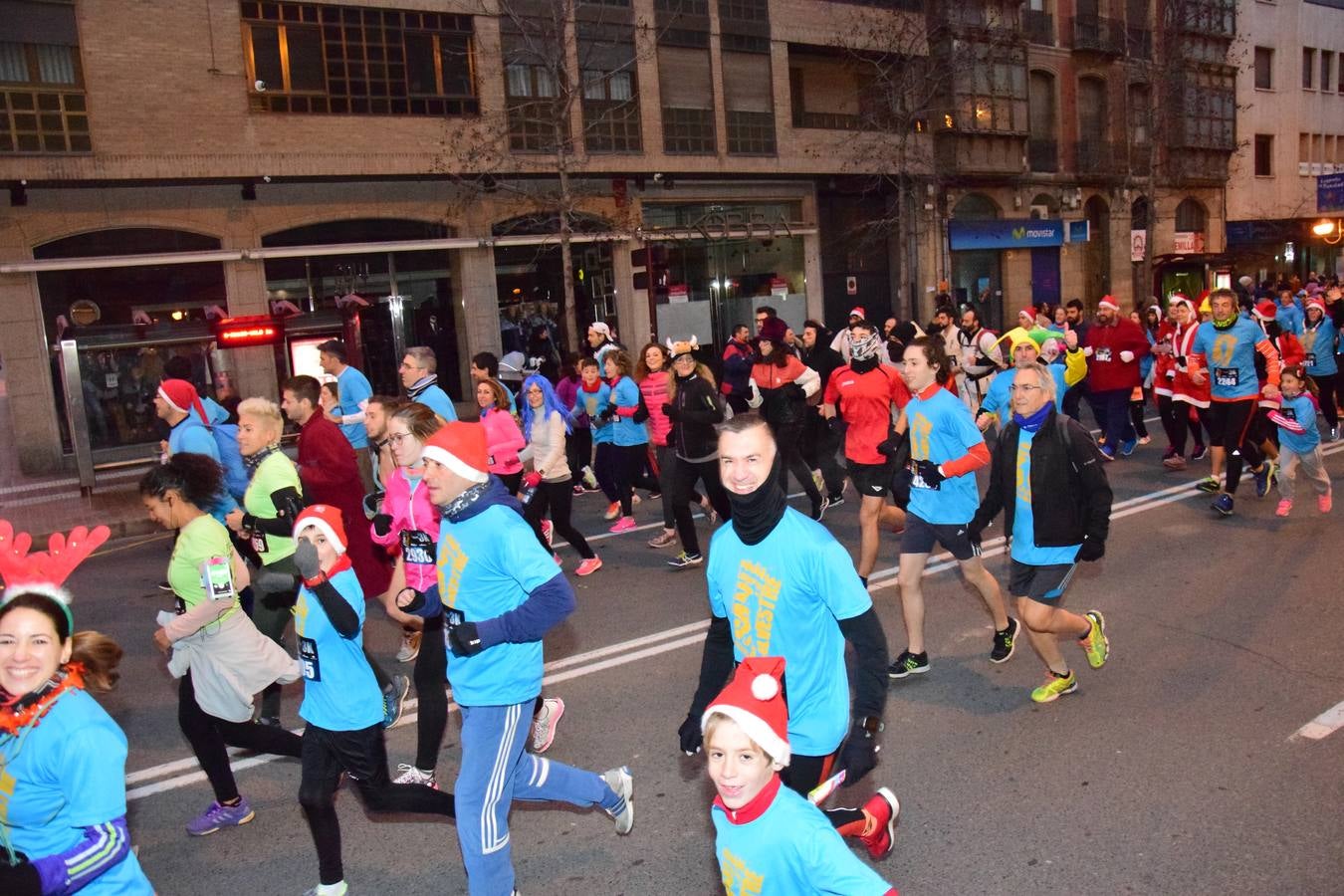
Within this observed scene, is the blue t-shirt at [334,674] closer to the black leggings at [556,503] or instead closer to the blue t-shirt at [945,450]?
the blue t-shirt at [945,450]

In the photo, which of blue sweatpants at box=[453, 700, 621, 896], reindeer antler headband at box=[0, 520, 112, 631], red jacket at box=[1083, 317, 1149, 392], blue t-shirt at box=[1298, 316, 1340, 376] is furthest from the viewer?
blue t-shirt at box=[1298, 316, 1340, 376]

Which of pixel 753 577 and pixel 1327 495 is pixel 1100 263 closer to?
pixel 1327 495

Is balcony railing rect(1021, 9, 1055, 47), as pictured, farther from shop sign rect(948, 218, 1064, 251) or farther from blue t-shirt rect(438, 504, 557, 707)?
blue t-shirt rect(438, 504, 557, 707)

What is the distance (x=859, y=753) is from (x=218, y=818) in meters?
3.26

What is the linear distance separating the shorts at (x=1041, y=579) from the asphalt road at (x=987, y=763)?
64 cm

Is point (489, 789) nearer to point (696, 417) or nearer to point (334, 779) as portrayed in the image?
point (334, 779)

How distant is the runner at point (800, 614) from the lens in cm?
343

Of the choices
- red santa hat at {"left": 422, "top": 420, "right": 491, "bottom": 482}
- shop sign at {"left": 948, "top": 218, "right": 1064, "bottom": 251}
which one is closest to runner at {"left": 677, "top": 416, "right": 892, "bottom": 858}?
red santa hat at {"left": 422, "top": 420, "right": 491, "bottom": 482}

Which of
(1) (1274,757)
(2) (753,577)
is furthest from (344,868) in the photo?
(1) (1274,757)

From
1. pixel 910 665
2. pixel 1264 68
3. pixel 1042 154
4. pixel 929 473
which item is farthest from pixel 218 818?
pixel 1264 68

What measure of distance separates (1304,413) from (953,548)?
17.5 feet

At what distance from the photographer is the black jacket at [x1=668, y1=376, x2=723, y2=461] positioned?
349 inches

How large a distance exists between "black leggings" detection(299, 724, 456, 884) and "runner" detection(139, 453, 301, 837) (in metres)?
0.78

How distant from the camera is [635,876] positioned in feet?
14.4
